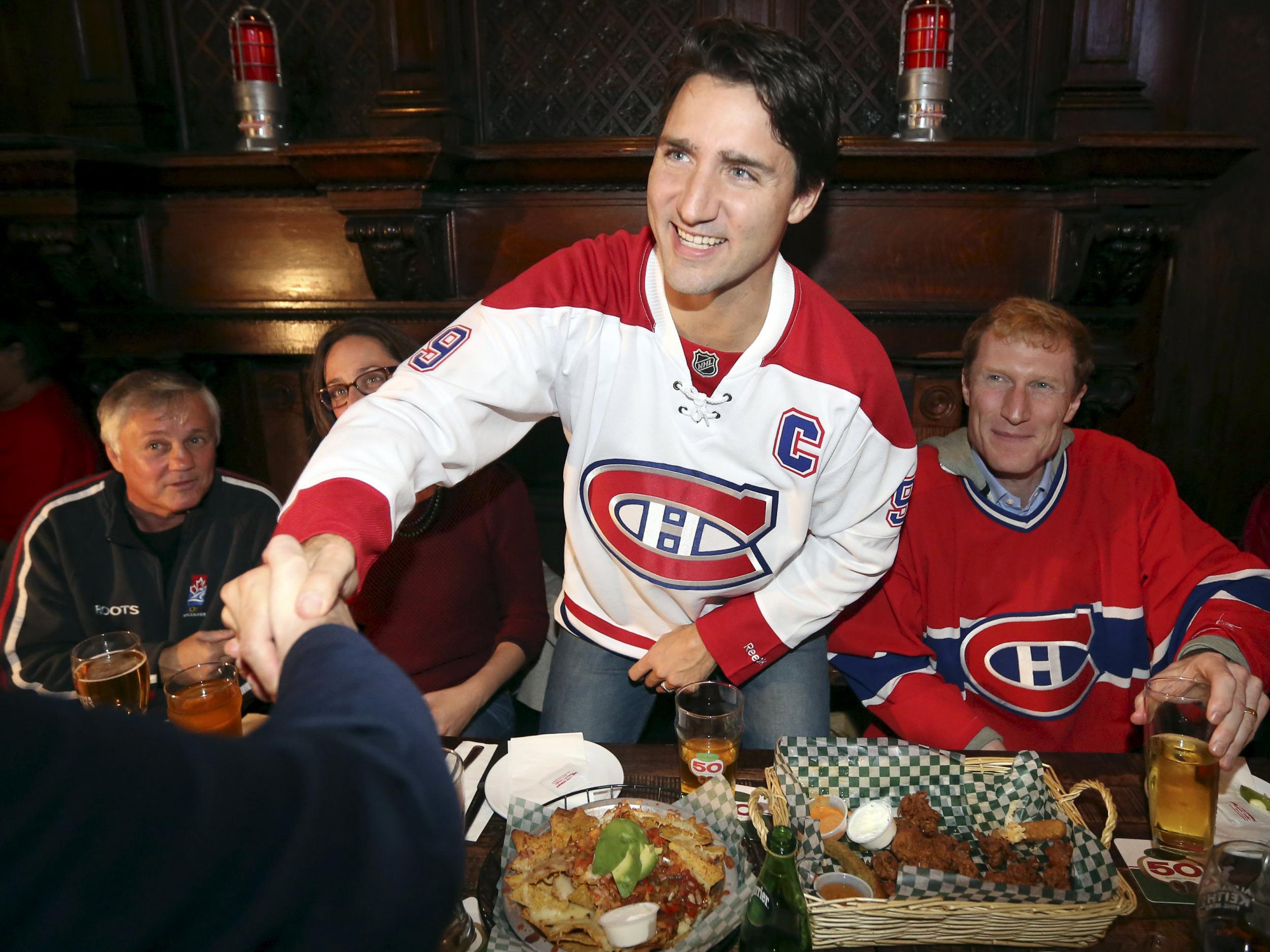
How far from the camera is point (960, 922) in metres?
0.92

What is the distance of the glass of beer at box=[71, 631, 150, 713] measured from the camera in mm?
1223

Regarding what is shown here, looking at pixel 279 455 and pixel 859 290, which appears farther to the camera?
pixel 279 455

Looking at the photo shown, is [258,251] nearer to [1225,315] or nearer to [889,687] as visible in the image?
[889,687]

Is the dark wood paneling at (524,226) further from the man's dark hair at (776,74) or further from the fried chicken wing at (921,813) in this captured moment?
the fried chicken wing at (921,813)

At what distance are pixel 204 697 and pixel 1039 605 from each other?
5.12ft

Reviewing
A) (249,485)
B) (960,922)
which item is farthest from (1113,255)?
(249,485)

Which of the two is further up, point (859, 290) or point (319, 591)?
point (859, 290)

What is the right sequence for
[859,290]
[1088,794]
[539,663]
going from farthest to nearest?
[859,290] < [539,663] < [1088,794]

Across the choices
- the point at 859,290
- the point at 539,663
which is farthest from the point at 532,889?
the point at 859,290

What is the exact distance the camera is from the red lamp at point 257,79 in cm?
270

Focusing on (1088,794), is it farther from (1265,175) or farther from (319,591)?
(1265,175)

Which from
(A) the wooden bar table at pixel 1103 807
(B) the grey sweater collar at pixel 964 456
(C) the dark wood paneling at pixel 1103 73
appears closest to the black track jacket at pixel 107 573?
(A) the wooden bar table at pixel 1103 807

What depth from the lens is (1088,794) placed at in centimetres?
121

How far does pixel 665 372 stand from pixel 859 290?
5.04ft
